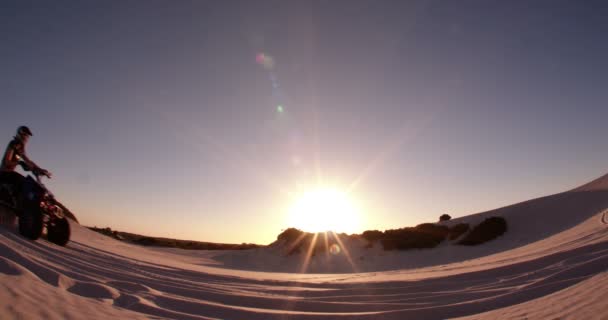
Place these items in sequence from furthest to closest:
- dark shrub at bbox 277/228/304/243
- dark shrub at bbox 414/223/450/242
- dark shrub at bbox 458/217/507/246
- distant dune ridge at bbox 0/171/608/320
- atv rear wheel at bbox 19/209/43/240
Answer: dark shrub at bbox 277/228/304/243 → dark shrub at bbox 414/223/450/242 → dark shrub at bbox 458/217/507/246 → atv rear wheel at bbox 19/209/43/240 → distant dune ridge at bbox 0/171/608/320

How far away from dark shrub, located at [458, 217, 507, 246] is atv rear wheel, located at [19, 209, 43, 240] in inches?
700

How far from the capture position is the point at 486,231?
1828 centimetres

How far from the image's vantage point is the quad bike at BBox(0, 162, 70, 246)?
535 cm

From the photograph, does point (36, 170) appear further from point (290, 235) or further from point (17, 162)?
point (290, 235)

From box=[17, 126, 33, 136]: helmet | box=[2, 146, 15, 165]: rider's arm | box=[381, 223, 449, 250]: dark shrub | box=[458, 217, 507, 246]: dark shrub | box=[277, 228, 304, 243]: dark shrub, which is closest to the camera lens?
box=[2, 146, 15, 165]: rider's arm

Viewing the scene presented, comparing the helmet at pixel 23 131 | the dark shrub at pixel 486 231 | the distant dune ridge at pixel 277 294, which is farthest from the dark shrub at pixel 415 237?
the helmet at pixel 23 131

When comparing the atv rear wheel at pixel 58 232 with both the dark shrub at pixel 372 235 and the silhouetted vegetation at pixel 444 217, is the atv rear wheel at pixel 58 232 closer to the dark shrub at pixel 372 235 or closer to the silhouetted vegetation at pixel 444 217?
the dark shrub at pixel 372 235

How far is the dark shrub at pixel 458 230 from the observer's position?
19266mm

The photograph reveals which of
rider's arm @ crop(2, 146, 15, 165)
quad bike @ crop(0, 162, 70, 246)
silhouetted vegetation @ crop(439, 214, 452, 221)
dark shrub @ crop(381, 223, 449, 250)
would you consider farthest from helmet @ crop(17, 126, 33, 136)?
silhouetted vegetation @ crop(439, 214, 452, 221)

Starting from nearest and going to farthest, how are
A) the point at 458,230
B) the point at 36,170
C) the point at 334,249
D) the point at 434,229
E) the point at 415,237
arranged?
the point at 36,170, the point at 458,230, the point at 415,237, the point at 434,229, the point at 334,249

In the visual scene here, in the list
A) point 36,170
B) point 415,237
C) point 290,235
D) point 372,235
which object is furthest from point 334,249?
point 36,170

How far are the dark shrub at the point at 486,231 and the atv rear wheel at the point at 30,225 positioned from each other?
58.3 ft

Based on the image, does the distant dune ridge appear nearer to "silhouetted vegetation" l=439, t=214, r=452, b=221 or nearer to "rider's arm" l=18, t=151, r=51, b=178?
"rider's arm" l=18, t=151, r=51, b=178

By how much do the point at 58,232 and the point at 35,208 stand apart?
789mm
